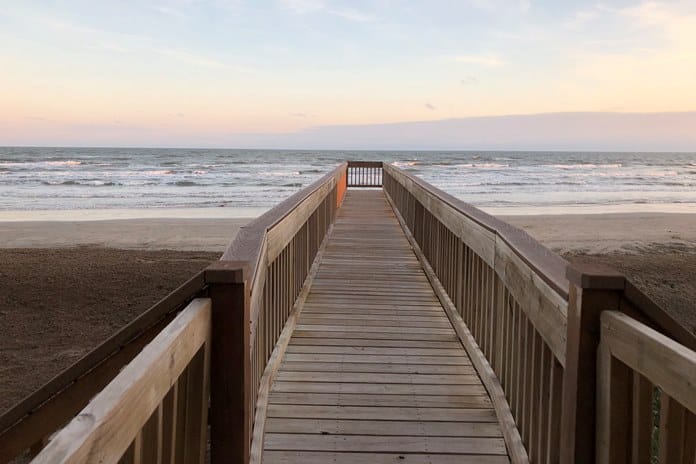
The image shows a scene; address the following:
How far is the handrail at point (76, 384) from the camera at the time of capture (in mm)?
1747

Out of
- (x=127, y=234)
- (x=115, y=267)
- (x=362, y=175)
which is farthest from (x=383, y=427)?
(x=362, y=175)

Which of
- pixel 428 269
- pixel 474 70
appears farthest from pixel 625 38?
pixel 428 269

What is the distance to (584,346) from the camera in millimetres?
1811

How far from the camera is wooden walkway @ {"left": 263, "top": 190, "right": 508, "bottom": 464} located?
2.76 metres

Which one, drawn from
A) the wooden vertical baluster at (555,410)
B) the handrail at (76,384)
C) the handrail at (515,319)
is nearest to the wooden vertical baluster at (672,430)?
the handrail at (515,319)

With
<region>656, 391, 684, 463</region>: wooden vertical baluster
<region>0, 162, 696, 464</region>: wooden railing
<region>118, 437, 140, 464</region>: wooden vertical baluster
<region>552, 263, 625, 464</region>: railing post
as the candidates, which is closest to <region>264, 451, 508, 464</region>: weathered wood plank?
<region>0, 162, 696, 464</region>: wooden railing

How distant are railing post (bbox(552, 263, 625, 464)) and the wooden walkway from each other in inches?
34.3

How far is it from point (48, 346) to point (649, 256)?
11.6m

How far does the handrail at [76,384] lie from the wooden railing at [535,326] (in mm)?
1218

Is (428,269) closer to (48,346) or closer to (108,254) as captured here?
(48,346)

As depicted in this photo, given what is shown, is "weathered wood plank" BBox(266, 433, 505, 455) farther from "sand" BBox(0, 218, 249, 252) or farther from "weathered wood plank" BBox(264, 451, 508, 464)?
"sand" BBox(0, 218, 249, 252)

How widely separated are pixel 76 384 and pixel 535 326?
167 cm

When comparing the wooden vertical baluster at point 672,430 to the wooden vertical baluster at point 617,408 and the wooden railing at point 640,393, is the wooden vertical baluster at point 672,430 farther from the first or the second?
the wooden vertical baluster at point 617,408

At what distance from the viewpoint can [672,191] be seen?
31750 millimetres
